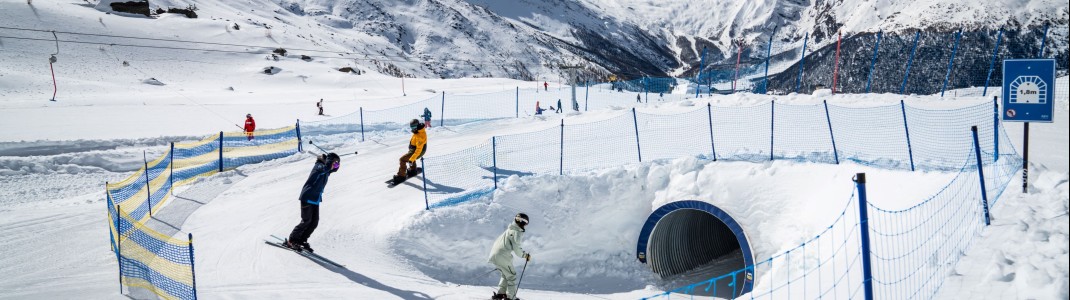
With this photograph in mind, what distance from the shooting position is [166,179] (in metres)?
14.8

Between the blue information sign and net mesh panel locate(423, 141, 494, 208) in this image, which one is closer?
the blue information sign

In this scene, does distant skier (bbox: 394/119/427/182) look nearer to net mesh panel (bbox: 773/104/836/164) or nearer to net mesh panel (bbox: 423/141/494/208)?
net mesh panel (bbox: 423/141/494/208)

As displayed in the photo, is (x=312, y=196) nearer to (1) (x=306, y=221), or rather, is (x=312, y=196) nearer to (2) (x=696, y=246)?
(1) (x=306, y=221)

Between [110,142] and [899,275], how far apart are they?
2175 centimetres

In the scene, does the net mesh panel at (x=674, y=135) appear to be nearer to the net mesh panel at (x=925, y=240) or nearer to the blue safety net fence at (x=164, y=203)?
the net mesh panel at (x=925, y=240)

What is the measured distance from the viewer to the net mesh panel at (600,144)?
1577 centimetres

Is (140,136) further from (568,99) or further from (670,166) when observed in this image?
(568,99)

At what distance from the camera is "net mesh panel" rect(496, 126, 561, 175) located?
15.9 meters

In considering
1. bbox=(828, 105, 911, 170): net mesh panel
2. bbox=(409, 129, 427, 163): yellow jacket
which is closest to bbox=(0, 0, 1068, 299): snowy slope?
bbox=(828, 105, 911, 170): net mesh panel

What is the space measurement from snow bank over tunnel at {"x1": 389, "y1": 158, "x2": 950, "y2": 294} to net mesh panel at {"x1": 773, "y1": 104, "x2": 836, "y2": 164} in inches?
14.7

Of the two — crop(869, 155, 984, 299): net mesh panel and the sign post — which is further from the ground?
the sign post

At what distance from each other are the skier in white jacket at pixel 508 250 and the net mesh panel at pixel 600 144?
6391 mm

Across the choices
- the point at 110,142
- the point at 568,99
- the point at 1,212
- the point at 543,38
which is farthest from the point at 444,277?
the point at 543,38

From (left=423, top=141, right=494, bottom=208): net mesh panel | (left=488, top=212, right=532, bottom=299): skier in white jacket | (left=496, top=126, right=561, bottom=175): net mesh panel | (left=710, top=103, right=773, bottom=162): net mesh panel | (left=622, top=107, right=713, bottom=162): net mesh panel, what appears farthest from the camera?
(left=622, top=107, right=713, bottom=162): net mesh panel
